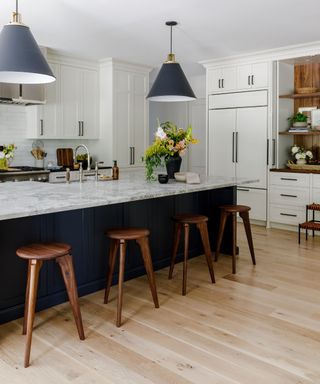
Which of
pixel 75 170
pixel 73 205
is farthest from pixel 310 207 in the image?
pixel 73 205

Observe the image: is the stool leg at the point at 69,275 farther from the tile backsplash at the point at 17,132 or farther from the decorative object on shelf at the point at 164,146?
→ the tile backsplash at the point at 17,132

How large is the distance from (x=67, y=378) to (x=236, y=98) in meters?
5.16

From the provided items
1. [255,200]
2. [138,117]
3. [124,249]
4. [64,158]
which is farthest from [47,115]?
[124,249]

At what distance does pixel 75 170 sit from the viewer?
20.6ft

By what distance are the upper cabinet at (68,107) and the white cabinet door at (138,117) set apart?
60cm

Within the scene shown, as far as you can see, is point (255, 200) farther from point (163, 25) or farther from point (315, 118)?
point (163, 25)

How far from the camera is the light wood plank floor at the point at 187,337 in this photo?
2.25 metres

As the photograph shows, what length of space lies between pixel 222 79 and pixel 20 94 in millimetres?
3022

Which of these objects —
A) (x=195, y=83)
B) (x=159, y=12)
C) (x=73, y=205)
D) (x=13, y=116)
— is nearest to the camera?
(x=73, y=205)

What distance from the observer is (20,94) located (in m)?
5.55

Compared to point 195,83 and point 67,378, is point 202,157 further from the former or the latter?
point 67,378

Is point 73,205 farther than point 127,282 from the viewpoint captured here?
No

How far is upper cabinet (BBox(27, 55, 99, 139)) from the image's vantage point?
6145 mm

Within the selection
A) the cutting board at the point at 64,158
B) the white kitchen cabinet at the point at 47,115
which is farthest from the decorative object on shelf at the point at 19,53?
the cutting board at the point at 64,158
